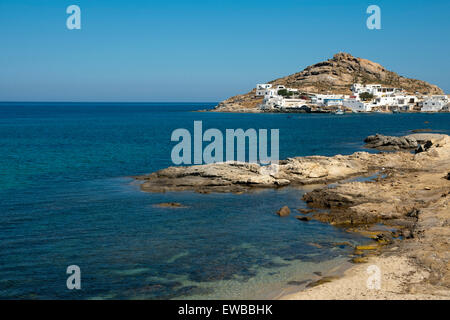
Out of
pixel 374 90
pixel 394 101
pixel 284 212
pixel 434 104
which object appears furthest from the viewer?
pixel 374 90

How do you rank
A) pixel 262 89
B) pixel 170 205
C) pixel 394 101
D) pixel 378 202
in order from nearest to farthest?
pixel 378 202
pixel 170 205
pixel 394 101
pixel 262 89

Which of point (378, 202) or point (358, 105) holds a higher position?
point (358, 105)

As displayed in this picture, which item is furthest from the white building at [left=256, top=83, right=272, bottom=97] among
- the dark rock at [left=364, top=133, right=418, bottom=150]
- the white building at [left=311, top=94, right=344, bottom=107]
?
the dark rock at [left=364, top=133, right=418, bottom=150]

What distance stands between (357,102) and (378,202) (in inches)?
5409

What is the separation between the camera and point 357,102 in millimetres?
154625

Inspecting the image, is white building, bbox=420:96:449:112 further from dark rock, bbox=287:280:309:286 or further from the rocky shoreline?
dark rock, bbox=287:280:309:286

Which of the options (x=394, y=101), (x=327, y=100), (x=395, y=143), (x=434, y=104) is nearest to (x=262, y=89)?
(x=327, y=100)

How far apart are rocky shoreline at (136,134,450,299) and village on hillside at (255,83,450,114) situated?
113m

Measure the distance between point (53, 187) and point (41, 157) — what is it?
698 inches

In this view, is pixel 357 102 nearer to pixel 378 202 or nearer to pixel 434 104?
pixel 434 104

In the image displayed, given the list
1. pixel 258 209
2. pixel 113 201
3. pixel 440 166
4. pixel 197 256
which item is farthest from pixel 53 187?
pixel 440 166

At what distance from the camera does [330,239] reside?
20250mm

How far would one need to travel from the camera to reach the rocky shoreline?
14.8 metres

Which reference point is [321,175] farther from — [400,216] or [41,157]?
[41,157]
